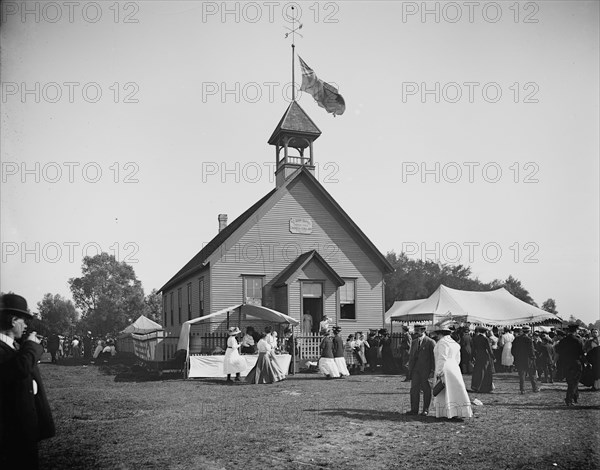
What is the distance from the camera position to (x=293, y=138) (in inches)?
1236

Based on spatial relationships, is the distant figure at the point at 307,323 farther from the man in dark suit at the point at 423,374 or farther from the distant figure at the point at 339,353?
the man in dark suit at the point at 423,374

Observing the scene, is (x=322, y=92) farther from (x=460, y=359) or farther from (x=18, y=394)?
(x=18, y=394)

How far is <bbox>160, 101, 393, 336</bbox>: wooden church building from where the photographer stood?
92.3 feet

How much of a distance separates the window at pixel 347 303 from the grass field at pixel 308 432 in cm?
1320

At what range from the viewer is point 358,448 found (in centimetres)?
898

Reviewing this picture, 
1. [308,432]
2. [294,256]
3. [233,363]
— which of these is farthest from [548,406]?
[294,256]

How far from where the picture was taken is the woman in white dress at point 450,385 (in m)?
11.5

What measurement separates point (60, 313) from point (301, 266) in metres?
56.2

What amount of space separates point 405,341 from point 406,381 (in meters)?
3.46

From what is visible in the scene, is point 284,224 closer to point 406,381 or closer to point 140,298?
point 406,381

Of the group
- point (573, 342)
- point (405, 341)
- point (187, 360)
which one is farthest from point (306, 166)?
point (573, 342)

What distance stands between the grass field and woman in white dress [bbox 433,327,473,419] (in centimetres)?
30

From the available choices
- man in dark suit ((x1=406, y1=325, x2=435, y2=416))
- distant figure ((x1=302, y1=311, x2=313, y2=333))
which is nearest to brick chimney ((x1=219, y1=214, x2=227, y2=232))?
distant figure ((x1=302, y1=311, x2=313, y2=333))

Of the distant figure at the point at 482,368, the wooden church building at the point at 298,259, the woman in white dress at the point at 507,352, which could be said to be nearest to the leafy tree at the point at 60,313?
the wooden church building at the point at 298,259
